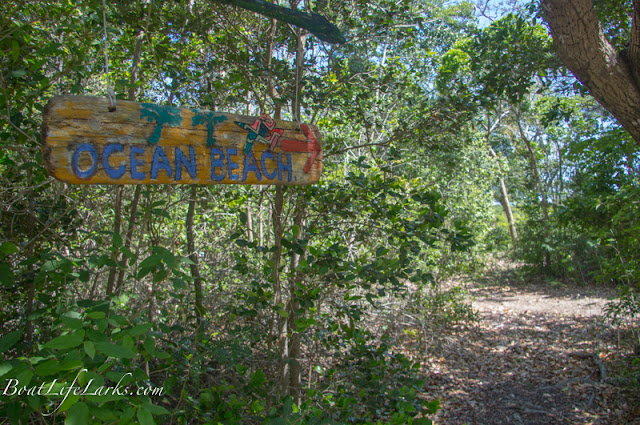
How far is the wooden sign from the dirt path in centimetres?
340

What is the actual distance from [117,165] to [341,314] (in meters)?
1.59

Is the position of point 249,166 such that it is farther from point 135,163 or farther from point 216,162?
point 135,163

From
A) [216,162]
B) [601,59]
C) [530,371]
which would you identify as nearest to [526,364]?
[530,371]

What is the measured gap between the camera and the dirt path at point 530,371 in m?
3.76

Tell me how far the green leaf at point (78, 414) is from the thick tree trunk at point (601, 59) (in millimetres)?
3041

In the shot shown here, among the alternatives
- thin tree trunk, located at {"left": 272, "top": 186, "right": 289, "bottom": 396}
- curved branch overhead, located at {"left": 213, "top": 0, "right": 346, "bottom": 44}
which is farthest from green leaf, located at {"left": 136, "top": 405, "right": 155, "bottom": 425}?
curved branch overhead, located at {"left": 213, "top": 0, "right": 346, "bottom": 44}

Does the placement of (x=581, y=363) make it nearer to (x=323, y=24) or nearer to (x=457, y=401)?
(x=457, y=401)

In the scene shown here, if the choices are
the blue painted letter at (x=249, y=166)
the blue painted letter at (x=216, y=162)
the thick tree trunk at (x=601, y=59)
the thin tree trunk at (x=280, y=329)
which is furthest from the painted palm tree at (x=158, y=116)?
the thick tree trunk at (x=601, y=59)

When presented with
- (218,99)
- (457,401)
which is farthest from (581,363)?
(218,99)

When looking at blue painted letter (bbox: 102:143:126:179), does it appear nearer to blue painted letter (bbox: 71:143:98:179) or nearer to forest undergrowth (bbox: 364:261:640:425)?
blue painted letter (bbox: 71:143:98:179)

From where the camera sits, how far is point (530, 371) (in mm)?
4820

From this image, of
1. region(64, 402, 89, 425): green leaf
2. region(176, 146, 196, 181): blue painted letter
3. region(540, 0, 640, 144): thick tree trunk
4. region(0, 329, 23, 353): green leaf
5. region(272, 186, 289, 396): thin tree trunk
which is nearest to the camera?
region(64, 402, 89, 425): green leaf

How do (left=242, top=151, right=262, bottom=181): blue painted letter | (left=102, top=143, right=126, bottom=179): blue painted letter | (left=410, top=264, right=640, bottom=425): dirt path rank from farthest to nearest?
1. (left=410, top=264, right=640, bottom=425): dirt path
2. (left=242, top=151, right=262, bottom=181): blue painted letter
3. (left=102, top=143, right=126, bottom=179): blue painted letter

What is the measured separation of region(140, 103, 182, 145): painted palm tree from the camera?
123cm
